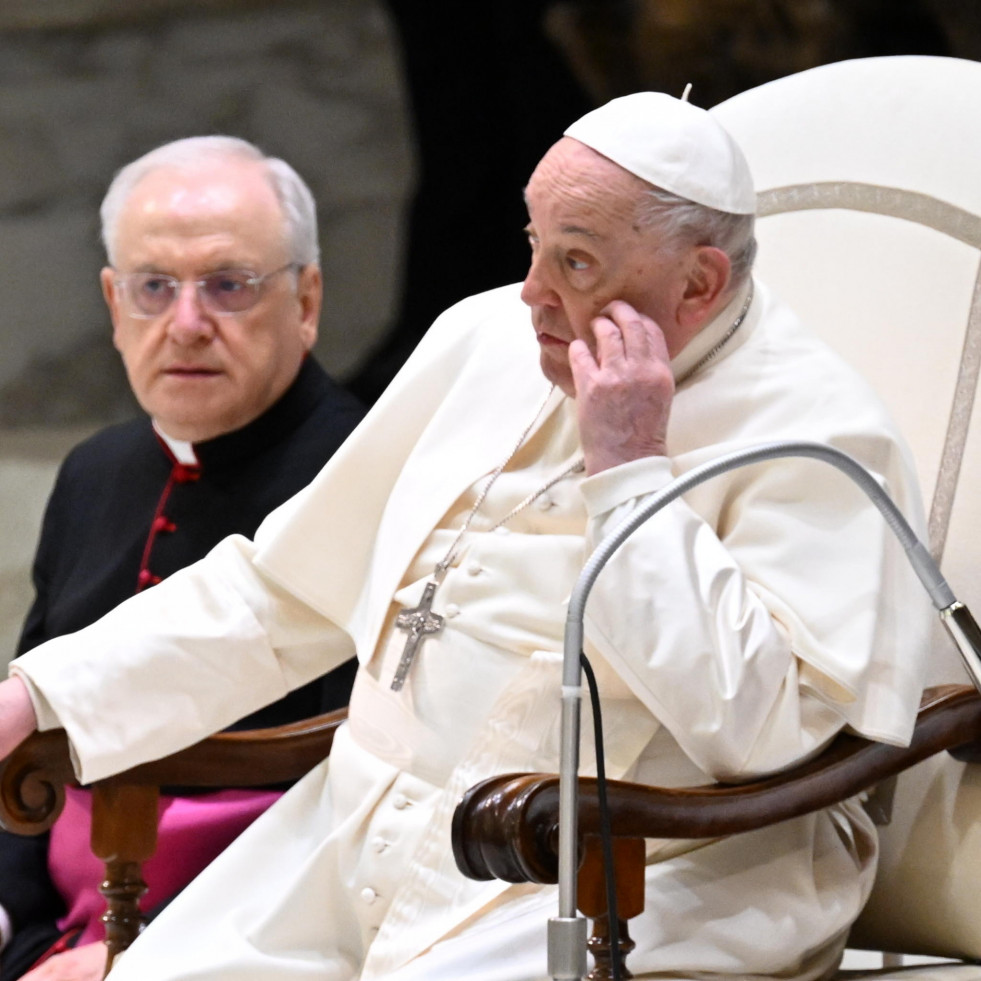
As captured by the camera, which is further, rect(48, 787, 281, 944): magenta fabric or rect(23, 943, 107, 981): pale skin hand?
rect(48, 787, 281, 944): magenta fabric

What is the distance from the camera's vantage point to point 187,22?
6613 mm

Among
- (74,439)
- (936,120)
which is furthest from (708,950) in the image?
(74,439)

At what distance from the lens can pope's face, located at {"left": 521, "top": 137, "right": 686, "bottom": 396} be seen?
2.37 m

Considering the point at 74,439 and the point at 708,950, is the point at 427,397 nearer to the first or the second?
the point at 708,950

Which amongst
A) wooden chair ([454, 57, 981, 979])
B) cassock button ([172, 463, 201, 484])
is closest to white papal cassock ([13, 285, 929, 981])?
wooden chair ([454, 57, 981, 979])

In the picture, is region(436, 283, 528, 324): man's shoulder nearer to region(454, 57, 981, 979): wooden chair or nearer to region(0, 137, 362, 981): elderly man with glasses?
region(454, 57, 981, 979): wooden chair

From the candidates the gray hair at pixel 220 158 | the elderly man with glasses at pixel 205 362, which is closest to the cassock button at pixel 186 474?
the elderly man with glasses at pixel 205 362

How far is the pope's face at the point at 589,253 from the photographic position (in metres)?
2.37

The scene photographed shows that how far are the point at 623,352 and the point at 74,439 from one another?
4.67m

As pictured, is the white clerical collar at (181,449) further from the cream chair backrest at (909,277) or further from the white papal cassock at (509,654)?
the cream chair backrest at (909,277)

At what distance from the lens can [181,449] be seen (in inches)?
144

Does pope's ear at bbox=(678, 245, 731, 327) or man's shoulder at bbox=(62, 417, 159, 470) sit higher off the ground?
pope's ear at bbox=(678, 245, 731, 327)

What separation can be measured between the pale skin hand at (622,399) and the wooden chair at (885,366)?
466 millimetres

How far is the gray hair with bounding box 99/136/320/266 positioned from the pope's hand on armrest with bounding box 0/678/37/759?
50.0 inches
